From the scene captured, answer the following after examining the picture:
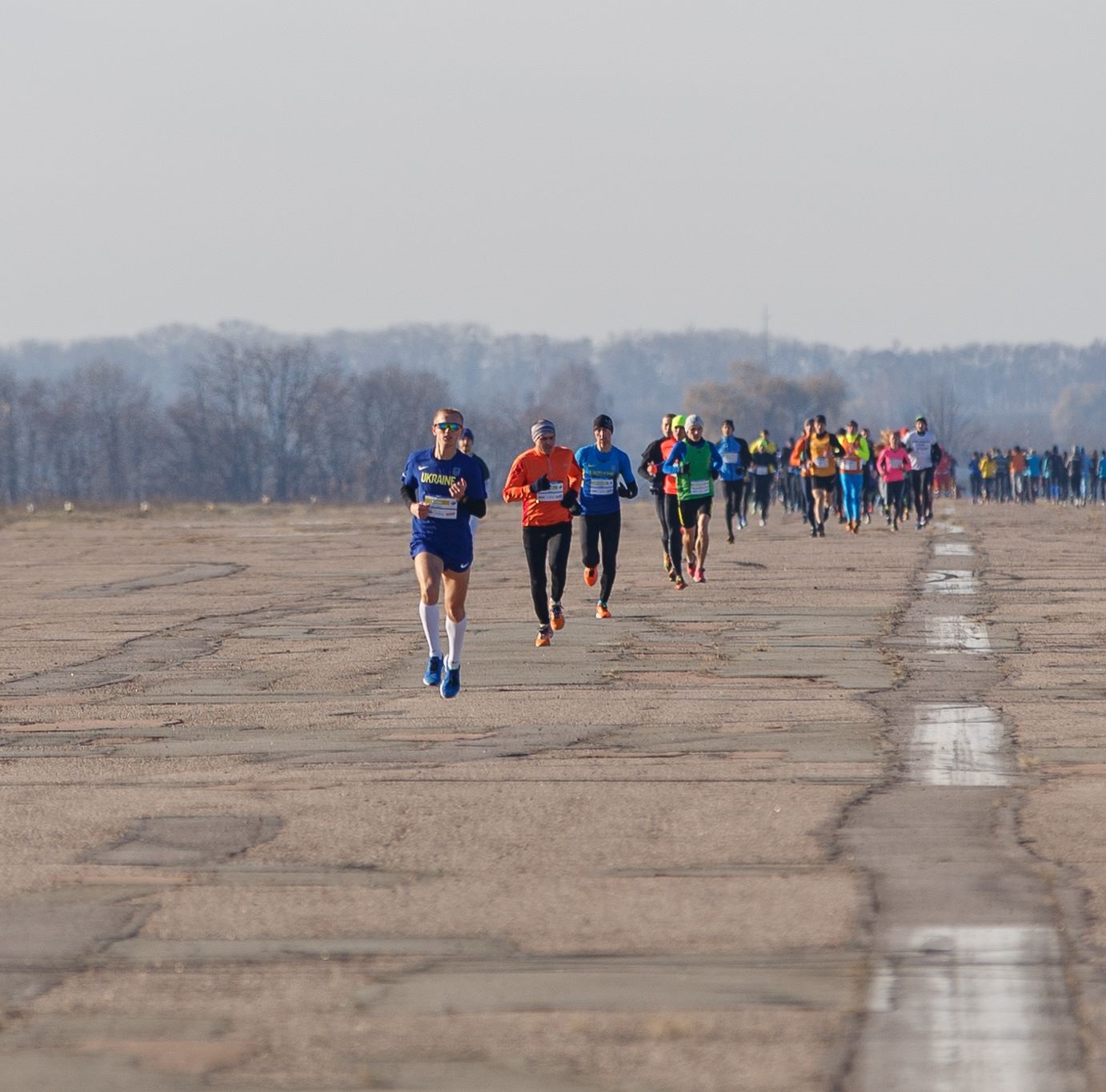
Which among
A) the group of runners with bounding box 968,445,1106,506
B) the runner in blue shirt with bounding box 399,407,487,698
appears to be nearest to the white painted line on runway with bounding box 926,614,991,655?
the runner in blue shirt with bounding box 399,407,487,698

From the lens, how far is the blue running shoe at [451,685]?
1171 cm

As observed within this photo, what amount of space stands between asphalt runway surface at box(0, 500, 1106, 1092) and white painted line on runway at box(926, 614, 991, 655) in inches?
2.8

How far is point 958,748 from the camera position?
9.33 metres

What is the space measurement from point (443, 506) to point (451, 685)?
134 centimetres

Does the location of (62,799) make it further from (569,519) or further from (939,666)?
(569,519)

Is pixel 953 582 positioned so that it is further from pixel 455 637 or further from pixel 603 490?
pixel 455 637

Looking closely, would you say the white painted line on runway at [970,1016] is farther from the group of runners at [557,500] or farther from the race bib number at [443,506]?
the race bib number at [443,506]

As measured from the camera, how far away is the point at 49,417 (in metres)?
140

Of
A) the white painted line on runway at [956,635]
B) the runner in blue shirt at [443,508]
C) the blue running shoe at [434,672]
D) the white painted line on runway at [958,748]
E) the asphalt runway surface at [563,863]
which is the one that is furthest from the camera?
the white painted line on runway at [956,635]

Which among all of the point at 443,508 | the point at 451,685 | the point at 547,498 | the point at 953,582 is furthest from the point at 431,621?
the point at 953,582

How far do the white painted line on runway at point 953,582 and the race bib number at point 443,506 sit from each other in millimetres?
7986

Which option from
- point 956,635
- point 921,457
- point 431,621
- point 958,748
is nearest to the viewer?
point 958,748

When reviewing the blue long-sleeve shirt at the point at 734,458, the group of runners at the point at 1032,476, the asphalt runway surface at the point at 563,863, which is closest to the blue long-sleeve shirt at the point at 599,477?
the asphalt runway surface at the point at 563,863

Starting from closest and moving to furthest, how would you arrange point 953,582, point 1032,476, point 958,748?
point 958,748, point 953,582, point 1032,476
